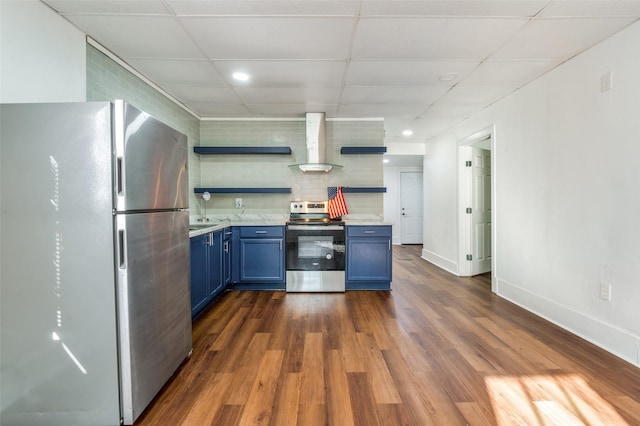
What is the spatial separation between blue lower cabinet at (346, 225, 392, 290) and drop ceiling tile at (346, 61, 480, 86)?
1678 millimetres

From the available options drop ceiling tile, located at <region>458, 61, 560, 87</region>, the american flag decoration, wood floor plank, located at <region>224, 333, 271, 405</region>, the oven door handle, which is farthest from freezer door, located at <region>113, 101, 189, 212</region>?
drop ceiling tile, located at <region>458, 61, 560, 87</region>

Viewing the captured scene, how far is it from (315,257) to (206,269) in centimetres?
131

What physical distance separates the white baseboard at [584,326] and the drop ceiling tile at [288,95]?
2.96 m

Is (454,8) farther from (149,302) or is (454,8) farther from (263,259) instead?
(263,259)

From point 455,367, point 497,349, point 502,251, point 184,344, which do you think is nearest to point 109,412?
point 184,344

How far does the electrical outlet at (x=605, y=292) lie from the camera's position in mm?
2162

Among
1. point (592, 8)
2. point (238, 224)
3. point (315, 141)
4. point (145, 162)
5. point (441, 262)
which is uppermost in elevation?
point (592, 8)

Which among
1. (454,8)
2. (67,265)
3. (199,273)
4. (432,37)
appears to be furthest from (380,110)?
(67,265)

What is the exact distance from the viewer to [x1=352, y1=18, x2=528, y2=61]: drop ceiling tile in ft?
6.40

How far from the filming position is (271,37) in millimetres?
2109

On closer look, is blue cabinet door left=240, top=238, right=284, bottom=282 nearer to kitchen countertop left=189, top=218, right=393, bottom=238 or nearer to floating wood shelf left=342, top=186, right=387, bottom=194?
kitchen countertop left=189, top=218, right=393, bottom=238

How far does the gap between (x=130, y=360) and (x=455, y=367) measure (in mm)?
Result: 1915

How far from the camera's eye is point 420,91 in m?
3.16

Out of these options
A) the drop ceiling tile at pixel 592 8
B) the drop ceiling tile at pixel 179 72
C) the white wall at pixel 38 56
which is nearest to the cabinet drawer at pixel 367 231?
the drop ceiling tile at pixel 179 72
